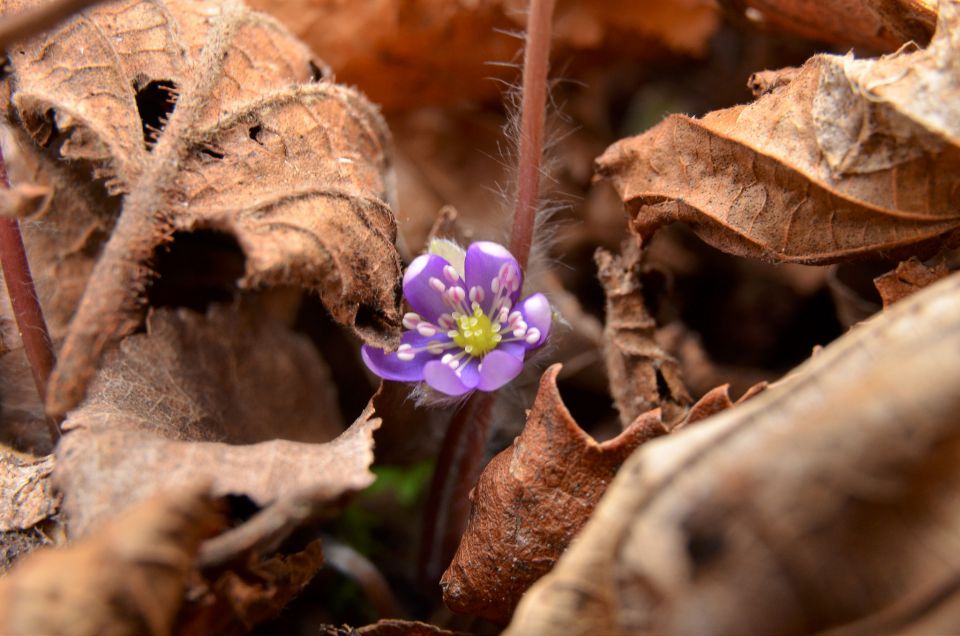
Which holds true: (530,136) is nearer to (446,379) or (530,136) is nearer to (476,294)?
(476,294)

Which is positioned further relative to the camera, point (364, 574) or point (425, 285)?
point (364, 574)

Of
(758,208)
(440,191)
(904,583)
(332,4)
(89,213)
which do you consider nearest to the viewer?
(904,583)

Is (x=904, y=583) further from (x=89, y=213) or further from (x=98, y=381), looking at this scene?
(x=89, y=213)

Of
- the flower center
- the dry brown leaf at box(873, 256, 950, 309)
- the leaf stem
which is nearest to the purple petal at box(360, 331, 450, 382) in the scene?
the flower center

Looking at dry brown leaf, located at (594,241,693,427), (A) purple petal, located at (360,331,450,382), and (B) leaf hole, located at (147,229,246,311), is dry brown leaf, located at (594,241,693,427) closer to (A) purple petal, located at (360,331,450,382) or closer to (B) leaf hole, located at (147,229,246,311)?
(A) purple petal, located at (360,331,450,382)

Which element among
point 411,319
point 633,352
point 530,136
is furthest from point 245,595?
point 530,136

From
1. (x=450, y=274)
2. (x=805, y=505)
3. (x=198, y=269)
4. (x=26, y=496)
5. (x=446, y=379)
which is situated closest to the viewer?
(x=805, y=505)

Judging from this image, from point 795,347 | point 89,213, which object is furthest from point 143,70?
point 795,347

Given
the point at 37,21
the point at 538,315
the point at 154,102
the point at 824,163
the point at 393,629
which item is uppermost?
the point at 37,21
